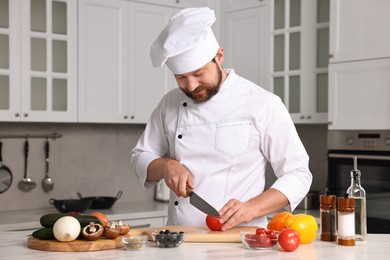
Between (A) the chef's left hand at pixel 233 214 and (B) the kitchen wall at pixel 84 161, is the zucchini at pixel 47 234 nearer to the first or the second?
(A) the chef's left hand at pixel 233 214

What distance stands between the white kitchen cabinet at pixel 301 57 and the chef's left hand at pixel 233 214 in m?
2.12

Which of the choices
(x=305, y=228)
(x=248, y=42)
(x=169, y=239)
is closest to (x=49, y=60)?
(x=248, y=42)

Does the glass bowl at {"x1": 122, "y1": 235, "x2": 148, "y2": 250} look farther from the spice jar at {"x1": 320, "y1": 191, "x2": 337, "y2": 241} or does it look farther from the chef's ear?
the chef's ear

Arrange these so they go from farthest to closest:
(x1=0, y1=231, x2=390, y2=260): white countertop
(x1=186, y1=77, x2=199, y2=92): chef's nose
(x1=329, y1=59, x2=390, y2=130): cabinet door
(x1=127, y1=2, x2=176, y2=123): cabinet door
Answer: (x1=127, y1=2, x2=176, y2=123): cabinet door, (x1=329, y1=59, x2=390, y2=130): cabinet door, (x1=186, y1=77, x2=199, y2=92): chef's nose, (x1=0, y1=231, x2=390, y2=260): white countertop

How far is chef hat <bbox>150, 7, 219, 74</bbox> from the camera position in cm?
254

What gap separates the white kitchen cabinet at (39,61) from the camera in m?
A: 4.14

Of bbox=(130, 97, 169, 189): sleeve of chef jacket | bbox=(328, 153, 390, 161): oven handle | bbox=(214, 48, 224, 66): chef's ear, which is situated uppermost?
bbox=(214, 48, 224, 66): chef's ear

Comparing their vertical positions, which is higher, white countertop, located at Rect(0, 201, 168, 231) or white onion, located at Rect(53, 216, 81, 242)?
white onion, located at Rect(53, 216, 81, 242)

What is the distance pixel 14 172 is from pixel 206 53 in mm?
2380

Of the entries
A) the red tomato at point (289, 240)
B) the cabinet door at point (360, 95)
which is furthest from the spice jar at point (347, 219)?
the cabinet door at point (360, 95)

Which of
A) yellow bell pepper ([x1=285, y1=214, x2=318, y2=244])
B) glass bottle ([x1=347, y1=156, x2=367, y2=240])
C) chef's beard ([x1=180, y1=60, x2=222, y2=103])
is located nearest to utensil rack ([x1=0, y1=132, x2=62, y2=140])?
chef's beard ([x1=180, y1=60, x2=222, y2=103])

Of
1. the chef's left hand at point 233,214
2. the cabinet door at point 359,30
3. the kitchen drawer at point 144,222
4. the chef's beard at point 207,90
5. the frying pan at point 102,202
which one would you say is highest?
the cabinet door at point 359,30

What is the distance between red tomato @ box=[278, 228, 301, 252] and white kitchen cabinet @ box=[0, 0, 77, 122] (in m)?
2.46

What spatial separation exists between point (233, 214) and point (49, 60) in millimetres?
2326
